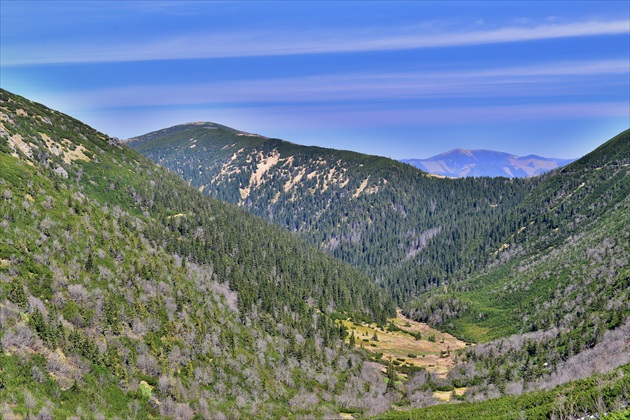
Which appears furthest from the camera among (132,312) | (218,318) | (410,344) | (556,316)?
(410,344)

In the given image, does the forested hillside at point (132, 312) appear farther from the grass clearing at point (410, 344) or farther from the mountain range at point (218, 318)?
the grass clearing at point (410, 344)

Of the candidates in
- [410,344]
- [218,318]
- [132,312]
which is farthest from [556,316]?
[132,312]

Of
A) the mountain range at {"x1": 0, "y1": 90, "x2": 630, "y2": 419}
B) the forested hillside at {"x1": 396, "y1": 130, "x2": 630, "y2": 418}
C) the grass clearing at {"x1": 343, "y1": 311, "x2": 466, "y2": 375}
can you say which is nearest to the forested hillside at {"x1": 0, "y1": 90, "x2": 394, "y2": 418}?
the mountain range at {"x1": 0, "y1": 90, "x2": 630, "y2": 419}

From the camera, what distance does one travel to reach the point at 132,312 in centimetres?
6003

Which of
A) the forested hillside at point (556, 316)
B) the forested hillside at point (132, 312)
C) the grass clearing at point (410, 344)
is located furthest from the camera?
the grass clearing at point (410, 344)

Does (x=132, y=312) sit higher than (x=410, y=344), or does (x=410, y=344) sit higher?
(x=132, y=312)

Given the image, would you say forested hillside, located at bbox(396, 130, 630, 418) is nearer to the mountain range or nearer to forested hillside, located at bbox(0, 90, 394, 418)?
the mountain range

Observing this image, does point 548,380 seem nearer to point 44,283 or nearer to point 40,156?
point 44,283

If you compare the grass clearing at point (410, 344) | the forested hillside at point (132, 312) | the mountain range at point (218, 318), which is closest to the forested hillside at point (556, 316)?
the mountain range at point (218, 318)

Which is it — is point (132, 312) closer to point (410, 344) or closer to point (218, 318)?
point (218, 318)

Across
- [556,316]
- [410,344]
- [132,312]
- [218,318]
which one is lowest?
[410,344]

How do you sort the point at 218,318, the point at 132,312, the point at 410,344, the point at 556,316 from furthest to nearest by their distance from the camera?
the point at 410,344
the point at 556,316
the point at 218,318
the point at 132,312

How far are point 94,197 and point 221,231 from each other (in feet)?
140

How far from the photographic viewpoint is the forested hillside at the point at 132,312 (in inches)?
1693
